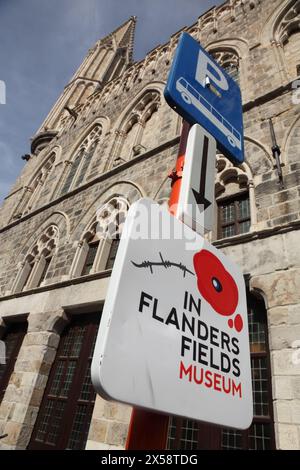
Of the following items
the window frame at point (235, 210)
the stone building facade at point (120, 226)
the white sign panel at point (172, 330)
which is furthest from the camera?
the window frame at point (235, 210)

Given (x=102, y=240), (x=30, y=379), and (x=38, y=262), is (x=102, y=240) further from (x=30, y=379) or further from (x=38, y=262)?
(x=30, y=379)

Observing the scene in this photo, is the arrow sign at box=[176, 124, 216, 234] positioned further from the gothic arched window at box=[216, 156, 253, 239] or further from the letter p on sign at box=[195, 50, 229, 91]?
the gothic arched window at box=[216, 156, 253, 239]

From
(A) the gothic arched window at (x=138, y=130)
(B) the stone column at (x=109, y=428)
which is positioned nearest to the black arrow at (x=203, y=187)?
(B) the stone column at (x=109, y=428)

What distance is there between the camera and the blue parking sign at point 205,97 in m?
2.09

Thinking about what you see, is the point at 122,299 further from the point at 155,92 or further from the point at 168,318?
the point at 155,92

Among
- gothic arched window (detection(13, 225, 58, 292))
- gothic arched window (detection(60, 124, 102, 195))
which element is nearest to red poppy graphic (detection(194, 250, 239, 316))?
gothic arched window (detection(13, 225, 58, 292))

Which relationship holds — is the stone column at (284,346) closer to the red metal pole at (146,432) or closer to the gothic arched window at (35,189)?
the red metal pole at (146,432)

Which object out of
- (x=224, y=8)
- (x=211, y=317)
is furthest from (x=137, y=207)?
(x=224, y=8)

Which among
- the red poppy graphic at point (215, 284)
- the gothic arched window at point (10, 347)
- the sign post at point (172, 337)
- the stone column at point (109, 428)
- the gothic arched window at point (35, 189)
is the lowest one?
the stone column at point (109, 428)

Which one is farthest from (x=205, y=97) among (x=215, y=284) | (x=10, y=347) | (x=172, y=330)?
(x=10, y=347)

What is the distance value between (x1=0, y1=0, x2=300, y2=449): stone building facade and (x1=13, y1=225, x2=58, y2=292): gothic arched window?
1.4 inches

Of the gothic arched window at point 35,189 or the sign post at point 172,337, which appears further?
the gothic arched window at point 35,189

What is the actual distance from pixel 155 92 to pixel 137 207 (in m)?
10.3

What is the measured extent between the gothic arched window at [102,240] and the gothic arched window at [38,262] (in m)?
1.41
